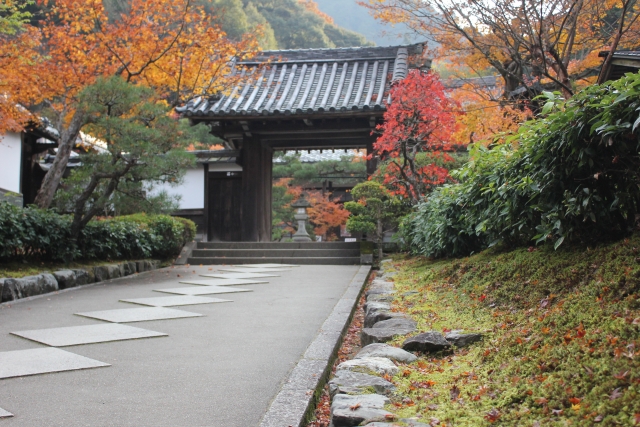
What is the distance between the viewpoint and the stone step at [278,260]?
13.5 metres

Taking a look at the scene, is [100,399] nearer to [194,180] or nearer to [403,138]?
[403,138]

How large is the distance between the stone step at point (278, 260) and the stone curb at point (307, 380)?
8.03 meters

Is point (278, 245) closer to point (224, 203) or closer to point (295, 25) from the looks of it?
point (224, 203)

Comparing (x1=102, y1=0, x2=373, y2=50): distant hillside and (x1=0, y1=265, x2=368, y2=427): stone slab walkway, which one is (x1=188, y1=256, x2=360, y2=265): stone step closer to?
(x1=0, y1=265, x2=368, y2=427): stone slab walkway

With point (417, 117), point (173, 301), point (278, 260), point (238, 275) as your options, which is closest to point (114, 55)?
point (238, 275)

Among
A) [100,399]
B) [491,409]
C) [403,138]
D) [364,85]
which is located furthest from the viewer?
[364,85]

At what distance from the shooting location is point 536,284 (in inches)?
152

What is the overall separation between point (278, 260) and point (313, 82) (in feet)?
18.1

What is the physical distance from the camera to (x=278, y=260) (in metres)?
14.0

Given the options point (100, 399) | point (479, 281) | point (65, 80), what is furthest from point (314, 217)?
point (100, 399)

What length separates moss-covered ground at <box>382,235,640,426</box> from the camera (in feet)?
6.65

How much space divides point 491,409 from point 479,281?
2.84 m

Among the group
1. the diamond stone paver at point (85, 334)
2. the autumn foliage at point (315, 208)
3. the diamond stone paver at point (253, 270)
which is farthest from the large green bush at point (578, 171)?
the autumn foliage at point (315, 208)

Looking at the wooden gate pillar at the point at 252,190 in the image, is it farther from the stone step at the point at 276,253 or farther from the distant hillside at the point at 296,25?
the distant hillside at the point at 296,25
